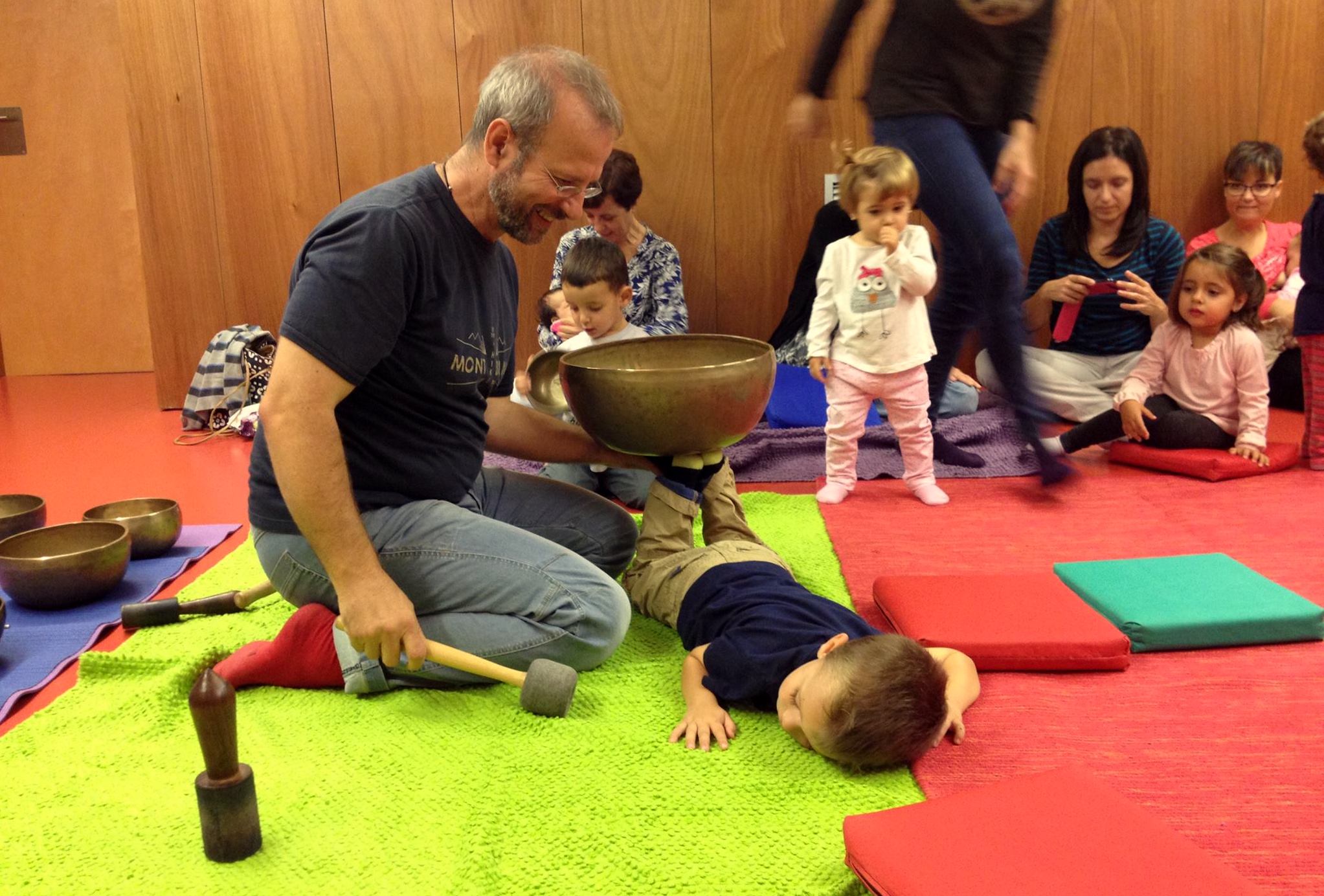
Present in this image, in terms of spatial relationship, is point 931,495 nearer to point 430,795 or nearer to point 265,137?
point 430,795

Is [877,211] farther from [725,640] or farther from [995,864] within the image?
[995,864]

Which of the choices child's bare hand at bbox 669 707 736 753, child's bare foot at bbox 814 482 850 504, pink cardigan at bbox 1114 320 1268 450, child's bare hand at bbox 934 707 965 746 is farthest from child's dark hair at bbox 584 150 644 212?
child's bare hand at bbox 934 707 965 746

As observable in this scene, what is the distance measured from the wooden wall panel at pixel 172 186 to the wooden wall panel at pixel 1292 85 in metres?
4.58

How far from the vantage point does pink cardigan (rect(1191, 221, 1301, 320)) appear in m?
4.21

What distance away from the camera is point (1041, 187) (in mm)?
4488

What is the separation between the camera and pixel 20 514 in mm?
2607

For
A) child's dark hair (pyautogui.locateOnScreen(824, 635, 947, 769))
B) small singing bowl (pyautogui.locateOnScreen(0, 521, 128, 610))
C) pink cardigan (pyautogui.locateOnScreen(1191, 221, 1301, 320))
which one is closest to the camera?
child's dark hair (pyautogui.locateOnScreen(824, 635, 947, 769))

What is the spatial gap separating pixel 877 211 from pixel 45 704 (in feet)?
7.50

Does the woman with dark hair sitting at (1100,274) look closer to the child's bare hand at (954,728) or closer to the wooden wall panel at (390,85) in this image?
the child's bare hand at (954,728)

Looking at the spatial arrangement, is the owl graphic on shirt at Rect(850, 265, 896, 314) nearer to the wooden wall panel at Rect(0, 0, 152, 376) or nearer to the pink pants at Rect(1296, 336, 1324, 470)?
the pink pants at Rect(1296, 336, 1324, 470)

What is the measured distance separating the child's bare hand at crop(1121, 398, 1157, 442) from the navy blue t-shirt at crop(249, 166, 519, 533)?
2.19 meters

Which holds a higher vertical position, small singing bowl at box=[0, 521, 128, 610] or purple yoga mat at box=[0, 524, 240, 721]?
small singing bowl at box=[0, 521, 128, 610]

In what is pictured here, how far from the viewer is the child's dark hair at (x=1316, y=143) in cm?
324

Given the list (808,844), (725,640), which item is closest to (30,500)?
(725,640)
